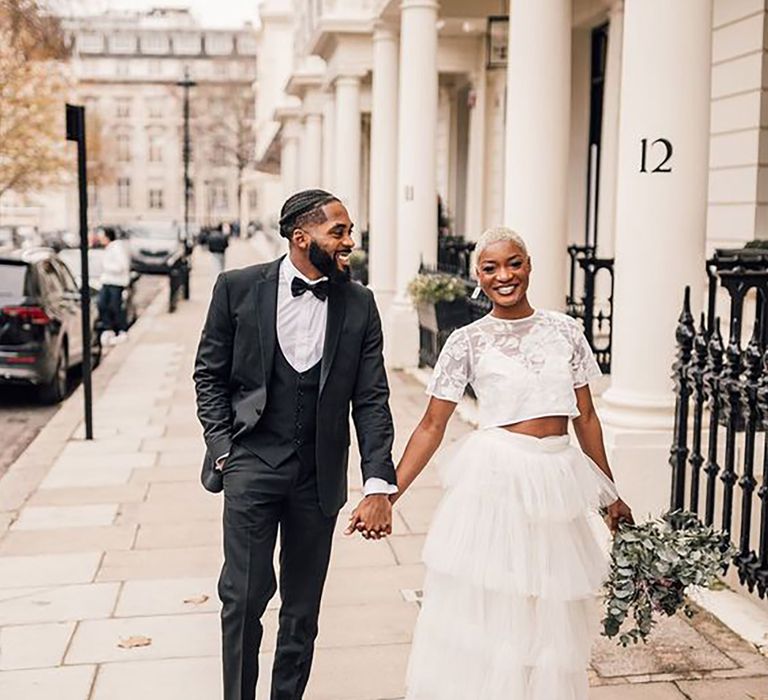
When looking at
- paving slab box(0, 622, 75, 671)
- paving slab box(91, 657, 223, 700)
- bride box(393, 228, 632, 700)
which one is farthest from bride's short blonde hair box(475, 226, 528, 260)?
paving slab box(0, 622, 75, 671)

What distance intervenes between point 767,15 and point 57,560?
8050 millimetres

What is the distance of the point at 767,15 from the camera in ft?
37.3

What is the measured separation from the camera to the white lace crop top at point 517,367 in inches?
159

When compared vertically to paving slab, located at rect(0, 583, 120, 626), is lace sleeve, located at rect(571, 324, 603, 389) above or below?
above

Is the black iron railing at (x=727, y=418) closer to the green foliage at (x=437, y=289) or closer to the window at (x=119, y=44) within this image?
the green foliage at (x=437, y=289)

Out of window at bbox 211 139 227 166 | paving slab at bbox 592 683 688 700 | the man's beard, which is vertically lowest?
paving slab at bbox 592 683 688 700

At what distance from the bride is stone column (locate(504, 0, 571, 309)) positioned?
5.28 meters

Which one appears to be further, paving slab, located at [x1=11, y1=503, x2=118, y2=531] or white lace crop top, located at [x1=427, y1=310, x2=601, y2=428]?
paving slab, located at [x1=11, y1=503, x2=118, y2=531]

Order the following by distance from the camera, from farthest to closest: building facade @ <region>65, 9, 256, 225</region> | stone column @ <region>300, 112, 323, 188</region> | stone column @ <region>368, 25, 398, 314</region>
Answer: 1. building facade @ <region>65, 9, 256, 225</region>
2. stone column @ <region>300, 112, 323, 188</region>
3. stone column @ <region>368, 25, 398, 314</region>

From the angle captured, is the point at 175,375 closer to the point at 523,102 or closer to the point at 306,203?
the point at 523,102

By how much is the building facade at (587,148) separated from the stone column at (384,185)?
0.02 meters

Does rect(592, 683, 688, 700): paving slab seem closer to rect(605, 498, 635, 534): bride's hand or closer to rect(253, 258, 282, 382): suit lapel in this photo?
rect(605, 498, 635, 534): bride's hand

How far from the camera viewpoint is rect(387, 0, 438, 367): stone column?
48.3 ft

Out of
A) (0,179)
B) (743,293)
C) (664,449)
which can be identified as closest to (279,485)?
(664,449)
